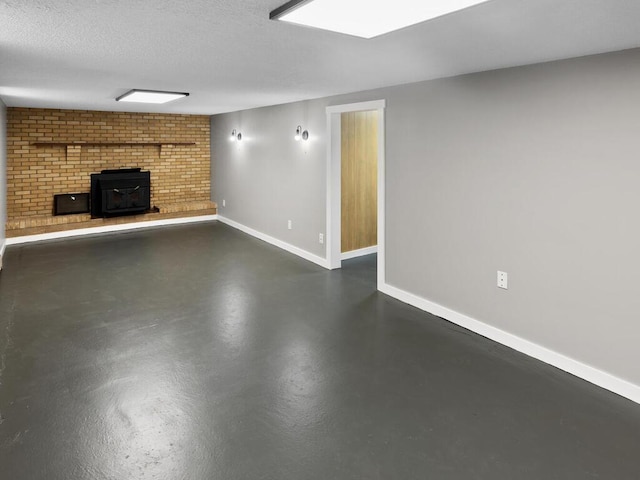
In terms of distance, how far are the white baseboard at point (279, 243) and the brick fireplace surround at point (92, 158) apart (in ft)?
2.77

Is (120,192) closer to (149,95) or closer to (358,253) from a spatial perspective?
(149,95)

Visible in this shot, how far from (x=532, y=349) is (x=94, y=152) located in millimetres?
7042

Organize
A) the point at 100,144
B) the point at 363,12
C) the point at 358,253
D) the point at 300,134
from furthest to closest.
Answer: the point at 100,144, the point at 358,253, the point at 300,134, the point at 363,12

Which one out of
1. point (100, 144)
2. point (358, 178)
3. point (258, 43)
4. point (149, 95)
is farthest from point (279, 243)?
point (258, 43)

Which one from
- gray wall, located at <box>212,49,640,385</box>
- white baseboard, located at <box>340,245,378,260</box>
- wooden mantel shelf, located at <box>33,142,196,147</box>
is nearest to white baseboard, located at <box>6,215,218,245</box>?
wooden mantel shelf, located at <box>33,142,196,147</box>

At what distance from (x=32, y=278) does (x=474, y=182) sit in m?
4.64

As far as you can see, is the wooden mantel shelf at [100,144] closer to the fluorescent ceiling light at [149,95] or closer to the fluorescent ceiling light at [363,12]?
the fluorescent ceiling light at [149,95]

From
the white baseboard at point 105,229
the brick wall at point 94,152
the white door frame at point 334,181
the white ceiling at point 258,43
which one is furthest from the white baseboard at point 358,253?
the brick wall at point 94,152

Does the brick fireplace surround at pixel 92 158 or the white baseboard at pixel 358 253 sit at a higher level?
the brick fireplace surround at pixel 92 158

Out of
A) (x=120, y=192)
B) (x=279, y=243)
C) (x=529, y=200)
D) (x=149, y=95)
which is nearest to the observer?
(x=529, y=200)

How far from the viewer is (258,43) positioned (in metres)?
2.53

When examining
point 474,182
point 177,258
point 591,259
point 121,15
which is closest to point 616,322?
point 591,259

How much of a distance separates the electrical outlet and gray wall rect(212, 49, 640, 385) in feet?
0.16

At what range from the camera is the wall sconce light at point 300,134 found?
5.59 meters
